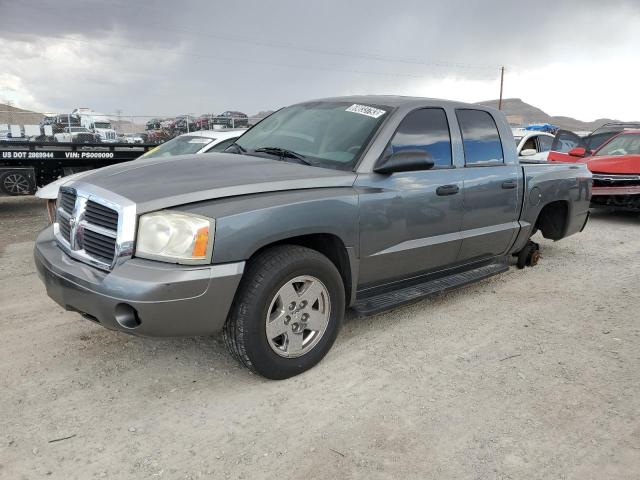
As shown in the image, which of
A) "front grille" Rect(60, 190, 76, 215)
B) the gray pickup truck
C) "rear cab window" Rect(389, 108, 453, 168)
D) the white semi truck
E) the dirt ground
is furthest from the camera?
the white semi truck

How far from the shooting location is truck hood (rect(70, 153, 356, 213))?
9.45ft

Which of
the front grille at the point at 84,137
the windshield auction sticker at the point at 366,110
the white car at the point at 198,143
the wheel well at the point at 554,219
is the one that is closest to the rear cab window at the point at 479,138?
the windshield auction sticker at the point at 366,110

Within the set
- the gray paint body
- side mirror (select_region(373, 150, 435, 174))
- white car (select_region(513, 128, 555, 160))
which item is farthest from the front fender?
white car (select_region(513, 128, 555, 160))

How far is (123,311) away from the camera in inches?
108

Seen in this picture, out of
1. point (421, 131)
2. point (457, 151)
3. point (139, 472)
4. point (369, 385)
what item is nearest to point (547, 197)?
point (457, 151)

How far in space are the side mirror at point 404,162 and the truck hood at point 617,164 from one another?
703cm

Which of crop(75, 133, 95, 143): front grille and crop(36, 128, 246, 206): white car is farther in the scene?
crop(75, 133, 95, 143): front grille

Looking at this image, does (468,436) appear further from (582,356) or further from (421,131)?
(421,131)

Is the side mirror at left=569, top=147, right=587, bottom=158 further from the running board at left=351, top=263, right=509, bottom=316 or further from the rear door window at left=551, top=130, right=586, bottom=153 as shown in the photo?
the running board at left=351, top=263, right=509, bottom=316

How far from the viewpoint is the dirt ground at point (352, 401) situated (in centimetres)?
254

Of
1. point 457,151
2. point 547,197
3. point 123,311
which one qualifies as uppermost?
point 457,151

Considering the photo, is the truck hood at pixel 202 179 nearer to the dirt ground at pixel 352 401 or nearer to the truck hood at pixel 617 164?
the dirt ground at pixel 352 401

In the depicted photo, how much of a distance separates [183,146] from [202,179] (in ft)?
15.8

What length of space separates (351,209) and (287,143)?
97 centimetres
